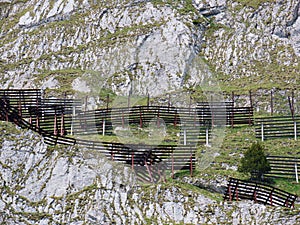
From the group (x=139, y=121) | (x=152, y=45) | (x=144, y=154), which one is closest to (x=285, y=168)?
(x=144, y=154)

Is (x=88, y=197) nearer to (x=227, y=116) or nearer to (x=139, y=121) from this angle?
(x=139, y=121)

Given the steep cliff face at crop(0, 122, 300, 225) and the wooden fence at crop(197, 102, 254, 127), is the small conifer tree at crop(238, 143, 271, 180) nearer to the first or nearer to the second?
the steep cliff face at crop(0, 122, 300, 225)

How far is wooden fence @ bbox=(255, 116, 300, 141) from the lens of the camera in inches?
2111

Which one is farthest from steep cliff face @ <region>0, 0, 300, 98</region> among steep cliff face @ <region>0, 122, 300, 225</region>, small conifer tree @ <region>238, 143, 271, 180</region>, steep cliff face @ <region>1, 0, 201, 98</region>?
steep cliff face @ <region>0, 122, 300, 225</region>

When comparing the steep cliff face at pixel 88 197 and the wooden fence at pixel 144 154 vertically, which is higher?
the wooden fence at pixel 144 154

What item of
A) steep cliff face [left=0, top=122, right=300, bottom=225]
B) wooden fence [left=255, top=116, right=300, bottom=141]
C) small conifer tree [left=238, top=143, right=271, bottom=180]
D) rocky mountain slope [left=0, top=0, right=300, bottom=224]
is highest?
rocky mountain slope [left=0, top=0, right=300, bottom=224]

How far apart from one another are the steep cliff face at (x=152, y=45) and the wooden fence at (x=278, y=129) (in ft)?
28.7

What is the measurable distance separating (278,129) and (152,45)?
58.4 feet

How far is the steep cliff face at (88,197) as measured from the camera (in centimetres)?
4331

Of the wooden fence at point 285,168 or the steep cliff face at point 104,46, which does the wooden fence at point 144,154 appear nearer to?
the wooden fence at point 285,168

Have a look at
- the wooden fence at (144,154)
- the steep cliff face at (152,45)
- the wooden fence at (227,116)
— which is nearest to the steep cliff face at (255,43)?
the steep cliff face at (152,45)

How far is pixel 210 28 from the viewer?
71.5 metres

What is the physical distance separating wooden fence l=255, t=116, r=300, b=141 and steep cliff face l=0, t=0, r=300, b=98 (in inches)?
345

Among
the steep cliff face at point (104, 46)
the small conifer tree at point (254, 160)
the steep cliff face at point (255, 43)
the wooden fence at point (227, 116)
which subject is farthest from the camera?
the steep cliff face at point (104, 46)
